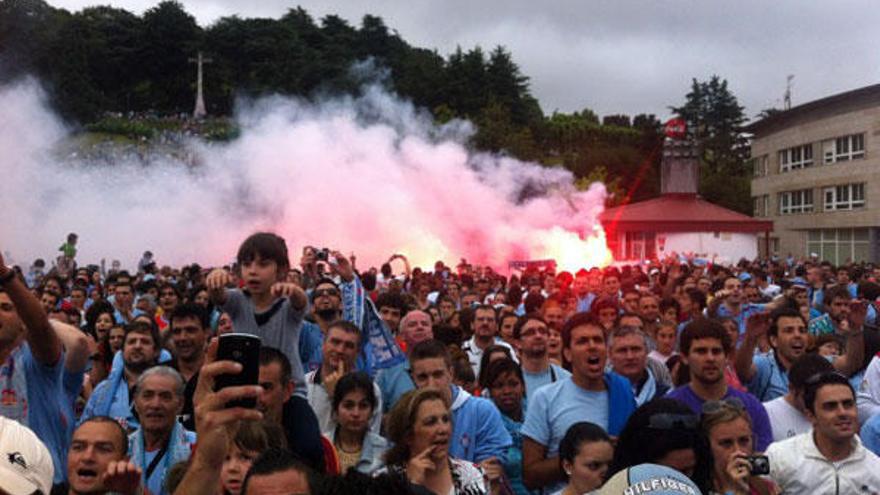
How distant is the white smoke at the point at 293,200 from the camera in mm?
36594

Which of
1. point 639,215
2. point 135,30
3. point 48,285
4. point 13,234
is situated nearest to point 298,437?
point 48,285

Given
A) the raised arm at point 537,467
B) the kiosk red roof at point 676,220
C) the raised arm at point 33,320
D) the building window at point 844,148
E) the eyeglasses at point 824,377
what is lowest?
the raised arm at point 537,467

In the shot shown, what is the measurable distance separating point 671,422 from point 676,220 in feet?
133

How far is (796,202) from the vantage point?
56500 millimetres

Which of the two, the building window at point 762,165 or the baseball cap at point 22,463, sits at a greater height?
the building window at point 762,165

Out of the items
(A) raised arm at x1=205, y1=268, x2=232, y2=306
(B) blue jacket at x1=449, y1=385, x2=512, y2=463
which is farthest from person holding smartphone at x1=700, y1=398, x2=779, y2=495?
(A) raised arm at x1=205, y1=268, x2=232, y2=306

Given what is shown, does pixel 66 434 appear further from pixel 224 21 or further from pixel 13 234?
pixel 224 21

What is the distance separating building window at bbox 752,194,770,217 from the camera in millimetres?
61062

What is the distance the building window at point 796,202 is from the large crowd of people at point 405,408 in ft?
166

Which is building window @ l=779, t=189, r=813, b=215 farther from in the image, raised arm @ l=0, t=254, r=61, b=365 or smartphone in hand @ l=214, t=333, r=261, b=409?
smartphone in hand @ l=214, t=333, r=261, b=409

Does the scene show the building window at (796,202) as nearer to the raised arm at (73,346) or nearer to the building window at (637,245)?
the building window at (637,245)

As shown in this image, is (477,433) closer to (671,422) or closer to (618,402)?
(618,402)

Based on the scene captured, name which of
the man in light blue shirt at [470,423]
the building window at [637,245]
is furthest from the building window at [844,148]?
the man in light blue shirt at [470,423]

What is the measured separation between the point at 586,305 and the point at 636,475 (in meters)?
10.0
